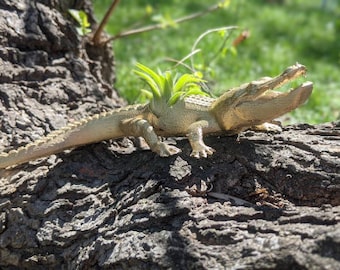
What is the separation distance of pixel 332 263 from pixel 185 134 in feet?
3.57

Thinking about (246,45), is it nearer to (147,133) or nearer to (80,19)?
(80,19)

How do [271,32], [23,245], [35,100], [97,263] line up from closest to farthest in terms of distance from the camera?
[97,263], [23,245], [35,100], [271,32]

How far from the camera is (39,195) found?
2.46 m

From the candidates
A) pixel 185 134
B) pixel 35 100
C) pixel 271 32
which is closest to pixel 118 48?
pixel 271 32

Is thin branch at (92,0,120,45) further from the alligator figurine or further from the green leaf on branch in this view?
the alligator figurine

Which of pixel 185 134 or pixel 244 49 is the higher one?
pixel 185 134

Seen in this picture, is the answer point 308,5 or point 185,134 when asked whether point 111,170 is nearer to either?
point 185,134

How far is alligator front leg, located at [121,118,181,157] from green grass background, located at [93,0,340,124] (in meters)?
1.46

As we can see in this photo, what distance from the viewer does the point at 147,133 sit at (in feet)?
8.41

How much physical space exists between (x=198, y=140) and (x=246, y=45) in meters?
5.15

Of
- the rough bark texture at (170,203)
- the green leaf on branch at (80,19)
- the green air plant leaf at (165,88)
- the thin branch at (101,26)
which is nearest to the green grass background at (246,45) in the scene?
the thin branch at (101,26)

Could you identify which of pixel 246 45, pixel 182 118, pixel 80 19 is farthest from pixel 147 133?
pixel 246 45

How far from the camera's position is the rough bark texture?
1.95 meters

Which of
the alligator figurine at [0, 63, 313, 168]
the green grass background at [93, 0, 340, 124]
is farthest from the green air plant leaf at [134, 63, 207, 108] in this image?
the green grass background at [93, 0, 340, 124]
